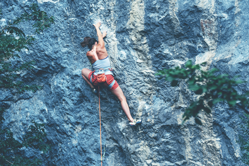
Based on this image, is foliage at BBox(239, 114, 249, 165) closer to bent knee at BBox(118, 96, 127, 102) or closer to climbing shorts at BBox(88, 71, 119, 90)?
bent knee at BBox(118, 96, 127, 102)

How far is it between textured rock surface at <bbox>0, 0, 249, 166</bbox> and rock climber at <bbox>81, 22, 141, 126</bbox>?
19 centimetres

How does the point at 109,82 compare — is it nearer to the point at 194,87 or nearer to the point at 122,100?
the point at 122,100

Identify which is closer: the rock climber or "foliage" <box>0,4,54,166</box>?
"foliage" <box>0,4,54,166</box>

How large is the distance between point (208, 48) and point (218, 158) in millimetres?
2090

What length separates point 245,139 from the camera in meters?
3.50

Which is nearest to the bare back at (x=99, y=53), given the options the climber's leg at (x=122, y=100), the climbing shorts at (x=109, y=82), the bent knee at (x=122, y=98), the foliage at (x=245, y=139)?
the climbing shorts at (x=109, y=82)

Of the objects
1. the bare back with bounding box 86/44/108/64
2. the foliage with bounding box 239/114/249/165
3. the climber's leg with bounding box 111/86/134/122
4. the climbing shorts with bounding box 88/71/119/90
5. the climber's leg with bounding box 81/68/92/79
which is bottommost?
the foliage with bounding box 239/114/249/165

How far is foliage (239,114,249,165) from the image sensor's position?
3467 mm

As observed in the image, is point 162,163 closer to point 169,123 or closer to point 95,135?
point 169,123

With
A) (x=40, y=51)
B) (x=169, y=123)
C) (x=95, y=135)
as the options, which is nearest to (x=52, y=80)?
(x=40, y=51)

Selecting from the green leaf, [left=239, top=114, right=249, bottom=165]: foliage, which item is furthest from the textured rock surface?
the green leaf

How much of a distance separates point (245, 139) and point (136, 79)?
2.28 metres

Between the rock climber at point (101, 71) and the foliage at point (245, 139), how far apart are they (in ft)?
6.11

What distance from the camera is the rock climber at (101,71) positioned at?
13.4 ft
